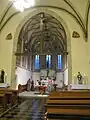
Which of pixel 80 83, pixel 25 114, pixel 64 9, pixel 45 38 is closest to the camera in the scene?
pixel 25 114

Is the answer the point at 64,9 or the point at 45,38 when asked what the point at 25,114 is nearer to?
the point at 64,9

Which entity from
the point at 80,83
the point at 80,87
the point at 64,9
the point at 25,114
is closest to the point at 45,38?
the point at 64,9

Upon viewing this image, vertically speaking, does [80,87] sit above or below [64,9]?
below

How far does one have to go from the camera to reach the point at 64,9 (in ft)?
51.9

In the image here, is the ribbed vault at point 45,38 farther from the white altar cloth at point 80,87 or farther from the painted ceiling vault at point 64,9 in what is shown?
the white altar cloth at point 80,87

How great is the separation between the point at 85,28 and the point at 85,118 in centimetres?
1134

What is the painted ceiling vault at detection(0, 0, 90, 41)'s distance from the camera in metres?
14.5

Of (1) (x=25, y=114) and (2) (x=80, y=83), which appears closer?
(1) (x=25, y=114)

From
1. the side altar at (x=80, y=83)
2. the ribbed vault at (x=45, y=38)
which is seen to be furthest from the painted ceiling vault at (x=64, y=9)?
the ribbed vault at (x=45, y=38)

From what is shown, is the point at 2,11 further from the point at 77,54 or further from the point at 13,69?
the point at 77,54

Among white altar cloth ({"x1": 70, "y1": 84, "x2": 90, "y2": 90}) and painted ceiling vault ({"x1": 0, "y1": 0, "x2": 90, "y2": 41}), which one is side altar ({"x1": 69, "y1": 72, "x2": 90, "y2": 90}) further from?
painted ceiling vault ({"x1": 0, "y1": 0, "x2": 90, "y2": 41})

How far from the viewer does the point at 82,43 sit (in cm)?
1576

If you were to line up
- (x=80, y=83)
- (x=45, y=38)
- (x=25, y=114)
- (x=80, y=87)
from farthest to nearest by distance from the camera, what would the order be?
1. (x=45, y=38)
2. (x=80, y=83)
3. (x=80, y=87)
4. (x=25, y=114)

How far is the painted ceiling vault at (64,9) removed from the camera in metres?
14.5
